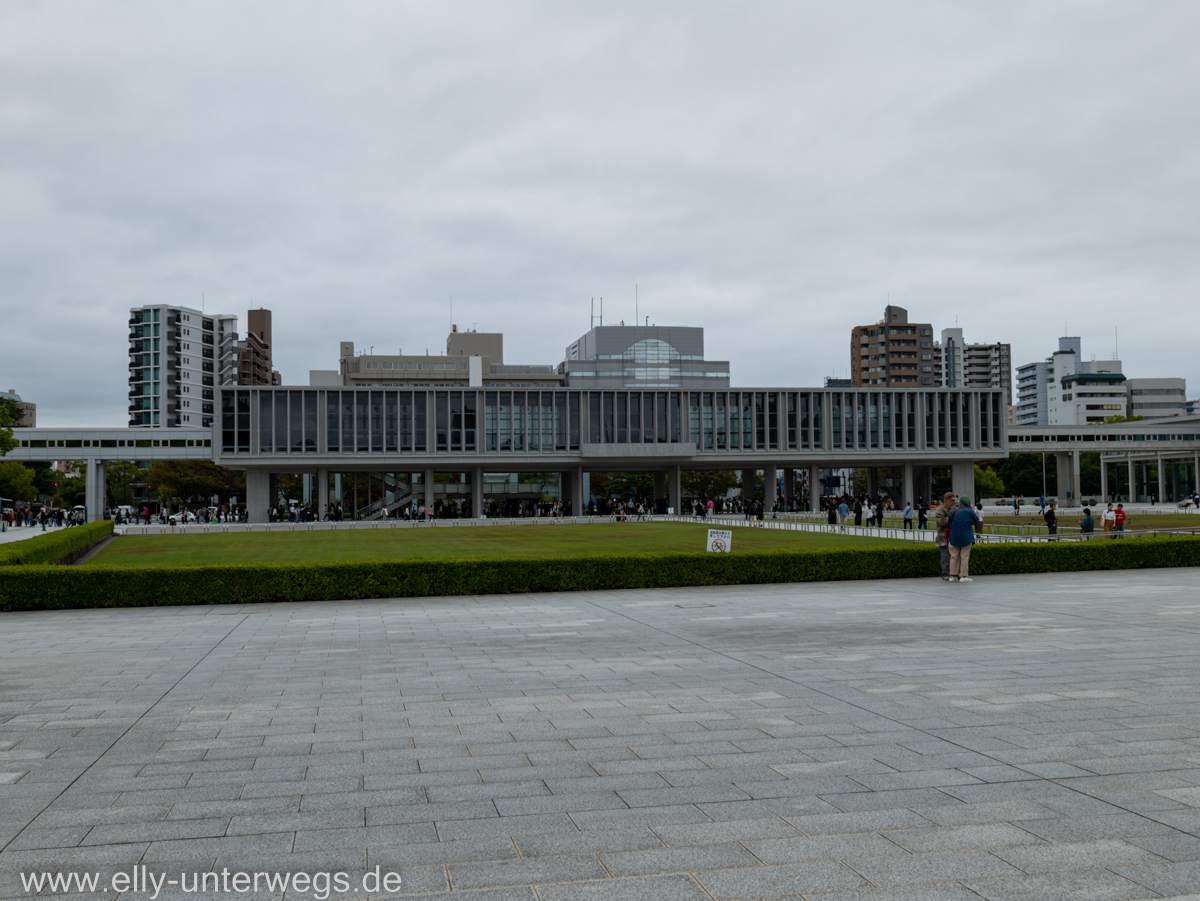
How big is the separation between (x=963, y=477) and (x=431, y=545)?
60.9 metres

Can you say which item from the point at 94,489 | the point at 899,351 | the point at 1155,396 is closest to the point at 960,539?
the point at 94,489

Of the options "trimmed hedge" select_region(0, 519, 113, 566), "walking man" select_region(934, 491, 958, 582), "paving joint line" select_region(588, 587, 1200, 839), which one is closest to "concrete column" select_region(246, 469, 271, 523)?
"trimmed hedge" select_region(0, 519, 113, 566)

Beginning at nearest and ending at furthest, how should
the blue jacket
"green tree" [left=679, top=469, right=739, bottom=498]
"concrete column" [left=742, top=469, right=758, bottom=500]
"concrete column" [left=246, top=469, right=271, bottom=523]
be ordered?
the blue jacket → "concrete column" [left=246, top=469, right=271, bottom=523] → "concrete column" [left=742, top=469, right=758, bottom=500] → "green tree" [left=679, top=469, right=739, bottom=498]

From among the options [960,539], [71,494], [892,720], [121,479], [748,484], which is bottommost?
[892,720]

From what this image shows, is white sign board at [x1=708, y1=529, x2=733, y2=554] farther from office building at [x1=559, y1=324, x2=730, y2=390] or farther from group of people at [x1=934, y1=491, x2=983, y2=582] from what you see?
office building at [x1=559, y1=324, x2=730, y2=390]

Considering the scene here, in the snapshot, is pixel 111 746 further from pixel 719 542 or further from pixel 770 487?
pixel 770 487

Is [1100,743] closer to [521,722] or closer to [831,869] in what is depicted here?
[831,869]

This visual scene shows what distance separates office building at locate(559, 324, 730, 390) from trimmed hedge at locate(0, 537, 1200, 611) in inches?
4177

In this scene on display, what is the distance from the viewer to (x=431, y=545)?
3741 cm

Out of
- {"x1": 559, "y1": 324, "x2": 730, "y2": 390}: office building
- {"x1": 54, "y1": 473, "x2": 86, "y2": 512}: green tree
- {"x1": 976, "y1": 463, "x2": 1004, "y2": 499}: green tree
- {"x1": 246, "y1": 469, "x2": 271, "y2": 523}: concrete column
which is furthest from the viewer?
{"x1": 559, "y1": 324, "x2": 730, "y2": 390}: office building

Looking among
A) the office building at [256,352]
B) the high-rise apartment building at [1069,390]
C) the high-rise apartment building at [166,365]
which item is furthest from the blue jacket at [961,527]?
the high-rise apartment building at [1069,390]

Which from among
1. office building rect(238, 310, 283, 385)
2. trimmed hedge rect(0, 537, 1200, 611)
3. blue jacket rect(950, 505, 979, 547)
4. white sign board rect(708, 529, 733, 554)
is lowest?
trimmed hedge rect(0, 537, 1200, 611)

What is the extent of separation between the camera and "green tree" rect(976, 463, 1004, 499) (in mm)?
105181

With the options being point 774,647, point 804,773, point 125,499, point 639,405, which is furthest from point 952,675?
point 125,499
